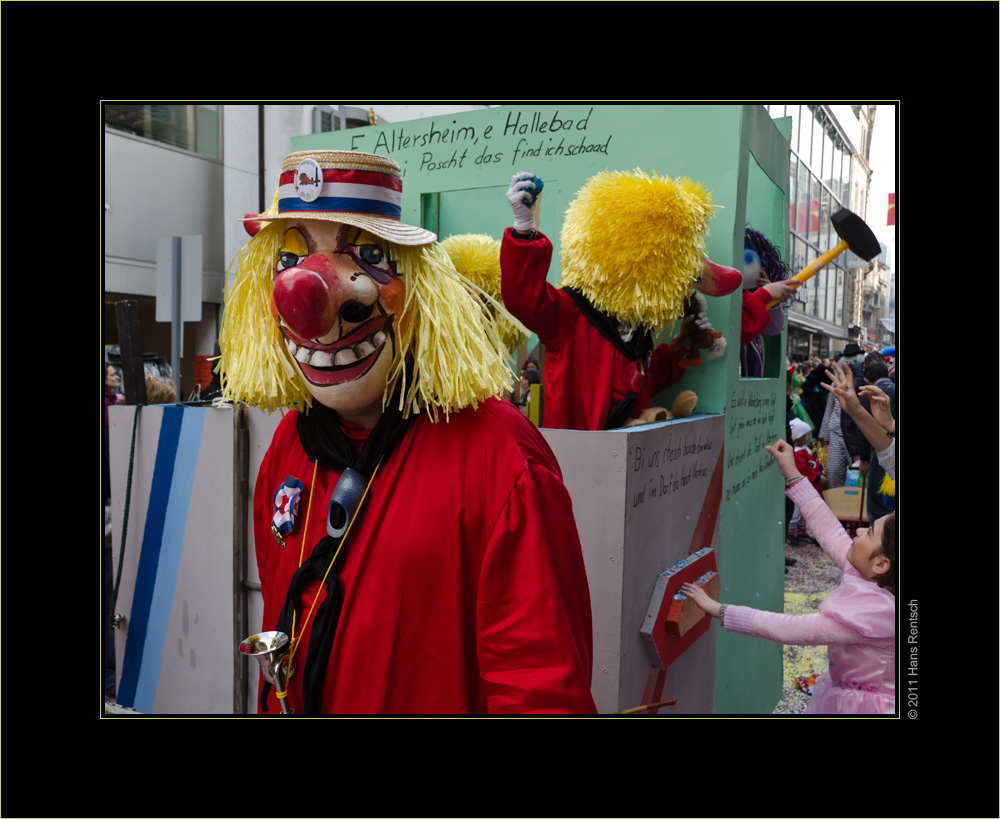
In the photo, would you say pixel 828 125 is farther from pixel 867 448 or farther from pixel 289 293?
pixel 289 293

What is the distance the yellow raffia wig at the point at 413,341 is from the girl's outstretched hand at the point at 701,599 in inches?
46.4

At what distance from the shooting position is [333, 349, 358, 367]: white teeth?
1371mm

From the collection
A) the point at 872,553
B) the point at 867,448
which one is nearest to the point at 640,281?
the point at 867,448

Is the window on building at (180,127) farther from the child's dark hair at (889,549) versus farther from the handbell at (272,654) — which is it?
the child's dark hair at (889,549)

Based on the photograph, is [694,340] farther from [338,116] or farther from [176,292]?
[176,292]

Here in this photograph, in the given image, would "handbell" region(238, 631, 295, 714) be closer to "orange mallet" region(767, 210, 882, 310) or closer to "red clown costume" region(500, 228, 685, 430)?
"red clown costume" region(500, 228, 685, 430)

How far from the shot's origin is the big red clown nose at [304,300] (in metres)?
1.26

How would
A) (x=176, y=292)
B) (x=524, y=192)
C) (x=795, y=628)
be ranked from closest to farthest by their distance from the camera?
1. (x=795, y=628)
2. (x=524, y=192)
3. (x=176, y=292)

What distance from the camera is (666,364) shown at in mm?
2836

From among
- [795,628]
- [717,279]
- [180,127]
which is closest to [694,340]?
[717,279]

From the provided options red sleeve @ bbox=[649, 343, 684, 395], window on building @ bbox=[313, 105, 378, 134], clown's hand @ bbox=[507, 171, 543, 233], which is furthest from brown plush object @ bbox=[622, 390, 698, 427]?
window on building @ bbox=[313, 105, 378, 134]

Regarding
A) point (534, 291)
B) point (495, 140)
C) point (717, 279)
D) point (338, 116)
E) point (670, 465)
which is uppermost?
Result: point (338, 116)

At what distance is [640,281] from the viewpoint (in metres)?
2.43

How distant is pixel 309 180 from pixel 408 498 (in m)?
0.61
